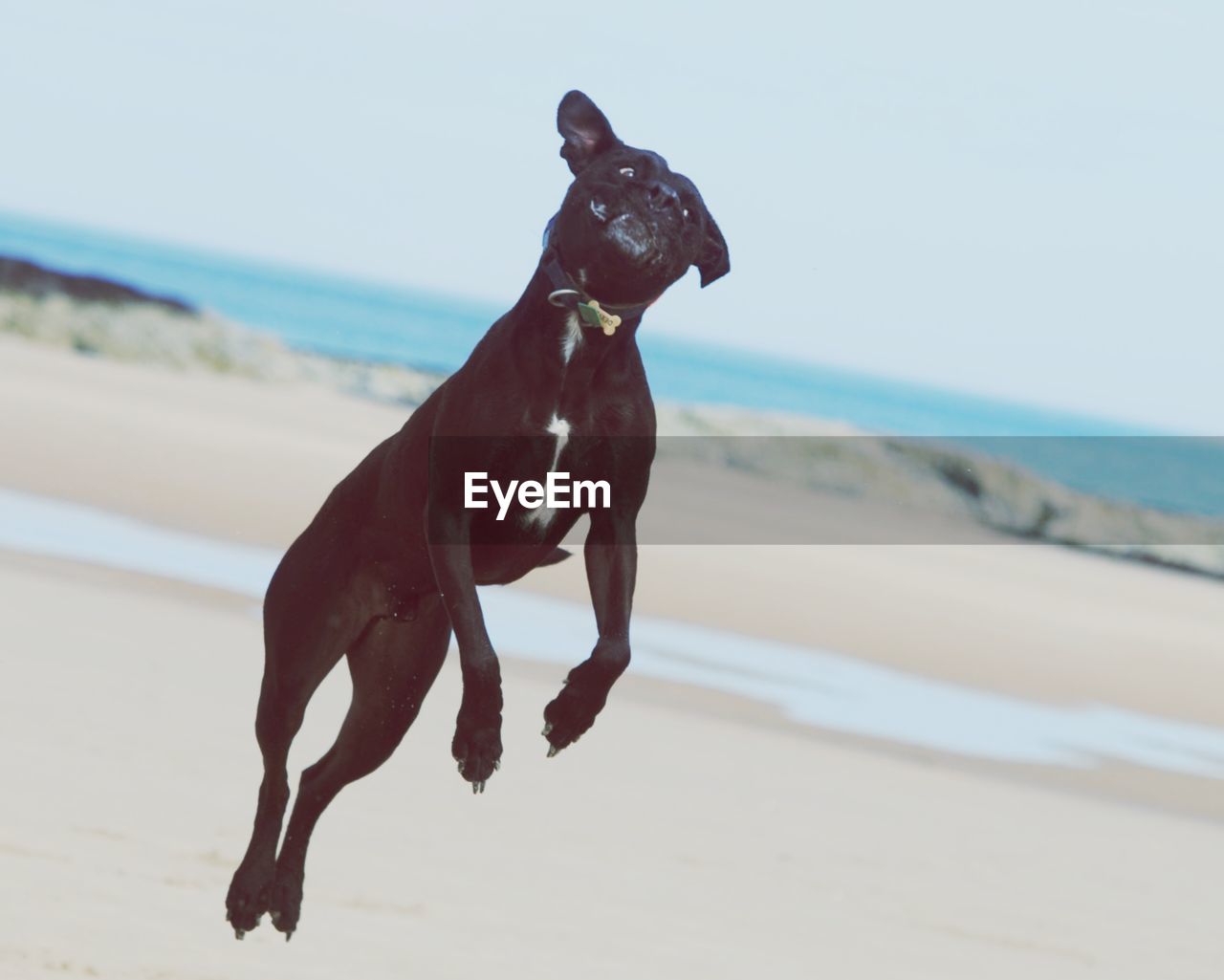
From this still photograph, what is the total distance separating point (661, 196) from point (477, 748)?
0.82 meters

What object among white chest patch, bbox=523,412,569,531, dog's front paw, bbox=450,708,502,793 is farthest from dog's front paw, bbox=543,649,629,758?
white chest patch, bbox=523,412,569,531

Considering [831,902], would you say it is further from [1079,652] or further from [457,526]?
[1079,652]

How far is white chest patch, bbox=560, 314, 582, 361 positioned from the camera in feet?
9.50

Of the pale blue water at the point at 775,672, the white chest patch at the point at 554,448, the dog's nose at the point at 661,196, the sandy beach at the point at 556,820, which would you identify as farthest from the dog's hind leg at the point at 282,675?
the pale blue water at the point at 775,672

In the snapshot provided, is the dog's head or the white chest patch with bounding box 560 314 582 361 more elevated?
the dog's head

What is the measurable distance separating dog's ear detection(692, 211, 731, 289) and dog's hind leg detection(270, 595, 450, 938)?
3.01ft

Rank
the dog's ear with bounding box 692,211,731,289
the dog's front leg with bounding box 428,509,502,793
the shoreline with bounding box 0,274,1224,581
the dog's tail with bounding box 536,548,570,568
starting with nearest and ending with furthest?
1. the dog's ear with bounding box 692,211,731,289
2. the dog's front leg with bounding box 428,509,502,793
3. the dog's tail with bounding box 536,548,570,568
4. the shoreline with bounding box 0,274,1224,581

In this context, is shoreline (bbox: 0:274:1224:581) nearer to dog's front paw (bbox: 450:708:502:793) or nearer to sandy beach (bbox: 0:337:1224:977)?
sandy beach (bbox: 0:337:1224:977)

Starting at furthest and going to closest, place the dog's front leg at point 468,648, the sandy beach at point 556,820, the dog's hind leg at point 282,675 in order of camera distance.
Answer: the sandy beach at point 556,820 → the dog's hind leg at point 282,675 → the dog's front leg at point 468,648

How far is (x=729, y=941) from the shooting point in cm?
892

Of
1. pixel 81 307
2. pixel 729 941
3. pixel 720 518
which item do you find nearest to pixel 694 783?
pixel 729 941

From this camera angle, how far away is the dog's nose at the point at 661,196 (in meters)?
2.62

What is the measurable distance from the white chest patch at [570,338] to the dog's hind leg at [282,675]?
63cm

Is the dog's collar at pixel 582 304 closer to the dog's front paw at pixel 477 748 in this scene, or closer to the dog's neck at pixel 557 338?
the dog's neck at pixel 557 338
